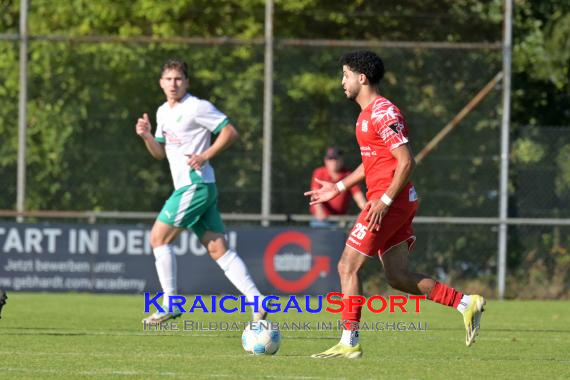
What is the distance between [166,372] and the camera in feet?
26.1

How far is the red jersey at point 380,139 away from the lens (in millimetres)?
8977

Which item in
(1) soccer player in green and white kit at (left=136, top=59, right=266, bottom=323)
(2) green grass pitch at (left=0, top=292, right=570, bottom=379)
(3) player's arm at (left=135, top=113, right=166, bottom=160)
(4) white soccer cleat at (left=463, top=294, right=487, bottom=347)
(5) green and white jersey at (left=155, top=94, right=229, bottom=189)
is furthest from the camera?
(5) green and white jersey at (left=155, top=94, right=229, bottom=189)

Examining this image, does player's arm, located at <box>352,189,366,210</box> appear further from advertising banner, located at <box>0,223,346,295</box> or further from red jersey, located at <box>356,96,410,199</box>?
red jersey, located at <box>356,96,410,199</box>

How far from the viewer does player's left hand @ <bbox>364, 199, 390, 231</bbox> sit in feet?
29.5

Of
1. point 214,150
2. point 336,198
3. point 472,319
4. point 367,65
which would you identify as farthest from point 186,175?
point 336,198

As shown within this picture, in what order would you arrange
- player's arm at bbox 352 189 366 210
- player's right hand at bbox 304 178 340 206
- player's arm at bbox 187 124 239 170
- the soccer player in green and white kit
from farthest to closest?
1. player's arm at bbox 352 189 366 210
2. the soccer player in green and white kit
3. player's arm at bbox 187 124 239 170
4. player's right hand at bbox 304 178 340 206

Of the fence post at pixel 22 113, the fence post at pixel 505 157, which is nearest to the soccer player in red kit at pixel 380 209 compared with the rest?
the fence post at pixel 505 157

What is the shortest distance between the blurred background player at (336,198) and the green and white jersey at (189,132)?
5.46m

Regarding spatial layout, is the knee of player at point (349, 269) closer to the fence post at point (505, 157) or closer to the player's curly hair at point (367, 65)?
the player's curly hair at point (367, 65)

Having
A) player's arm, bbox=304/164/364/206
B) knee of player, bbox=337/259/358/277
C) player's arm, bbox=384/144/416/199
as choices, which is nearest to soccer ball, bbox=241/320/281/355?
knee of player, bbox=337/259/358/277

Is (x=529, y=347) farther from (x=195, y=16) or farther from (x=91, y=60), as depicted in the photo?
(x=195, y=16)

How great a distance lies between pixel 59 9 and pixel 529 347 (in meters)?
12.1

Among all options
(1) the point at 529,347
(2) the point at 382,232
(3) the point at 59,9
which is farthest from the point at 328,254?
(2) the point at 382,232

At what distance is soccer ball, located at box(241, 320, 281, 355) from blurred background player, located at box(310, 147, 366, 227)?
8.07m
